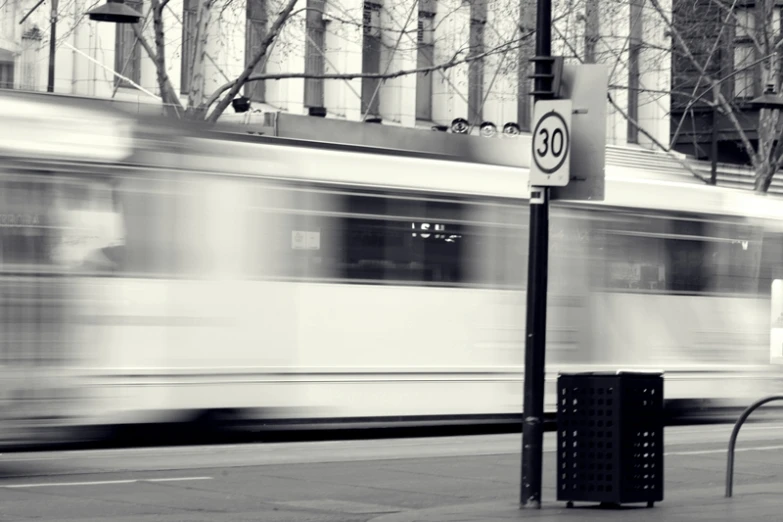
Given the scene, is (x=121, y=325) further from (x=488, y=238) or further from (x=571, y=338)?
(x=571, y=338)

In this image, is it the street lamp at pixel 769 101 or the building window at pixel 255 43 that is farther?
the building window at pixel 255 43

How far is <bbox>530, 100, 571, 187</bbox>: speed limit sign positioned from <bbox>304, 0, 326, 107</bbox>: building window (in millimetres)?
20810

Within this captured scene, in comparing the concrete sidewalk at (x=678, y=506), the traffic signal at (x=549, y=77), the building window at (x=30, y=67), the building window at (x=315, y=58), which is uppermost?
the building window at (x=315, y=58)

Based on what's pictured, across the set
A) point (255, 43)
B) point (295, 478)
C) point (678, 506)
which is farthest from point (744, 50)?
point (678, 506)

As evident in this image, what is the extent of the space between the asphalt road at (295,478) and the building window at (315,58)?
672 inches

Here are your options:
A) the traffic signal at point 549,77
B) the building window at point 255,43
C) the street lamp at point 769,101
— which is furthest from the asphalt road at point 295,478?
the building window at point 255,43

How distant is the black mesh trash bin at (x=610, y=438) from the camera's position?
946 cm

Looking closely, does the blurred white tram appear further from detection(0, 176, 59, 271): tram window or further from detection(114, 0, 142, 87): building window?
detection(114, 0, 142, 87): building window

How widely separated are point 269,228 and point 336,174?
1.05 meters

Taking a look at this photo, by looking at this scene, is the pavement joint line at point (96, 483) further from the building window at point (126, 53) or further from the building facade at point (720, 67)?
the building window at point (126, 53)

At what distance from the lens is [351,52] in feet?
91.0

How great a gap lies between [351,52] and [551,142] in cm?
1850

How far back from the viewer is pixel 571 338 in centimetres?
1734

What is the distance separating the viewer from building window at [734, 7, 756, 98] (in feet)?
96.0
